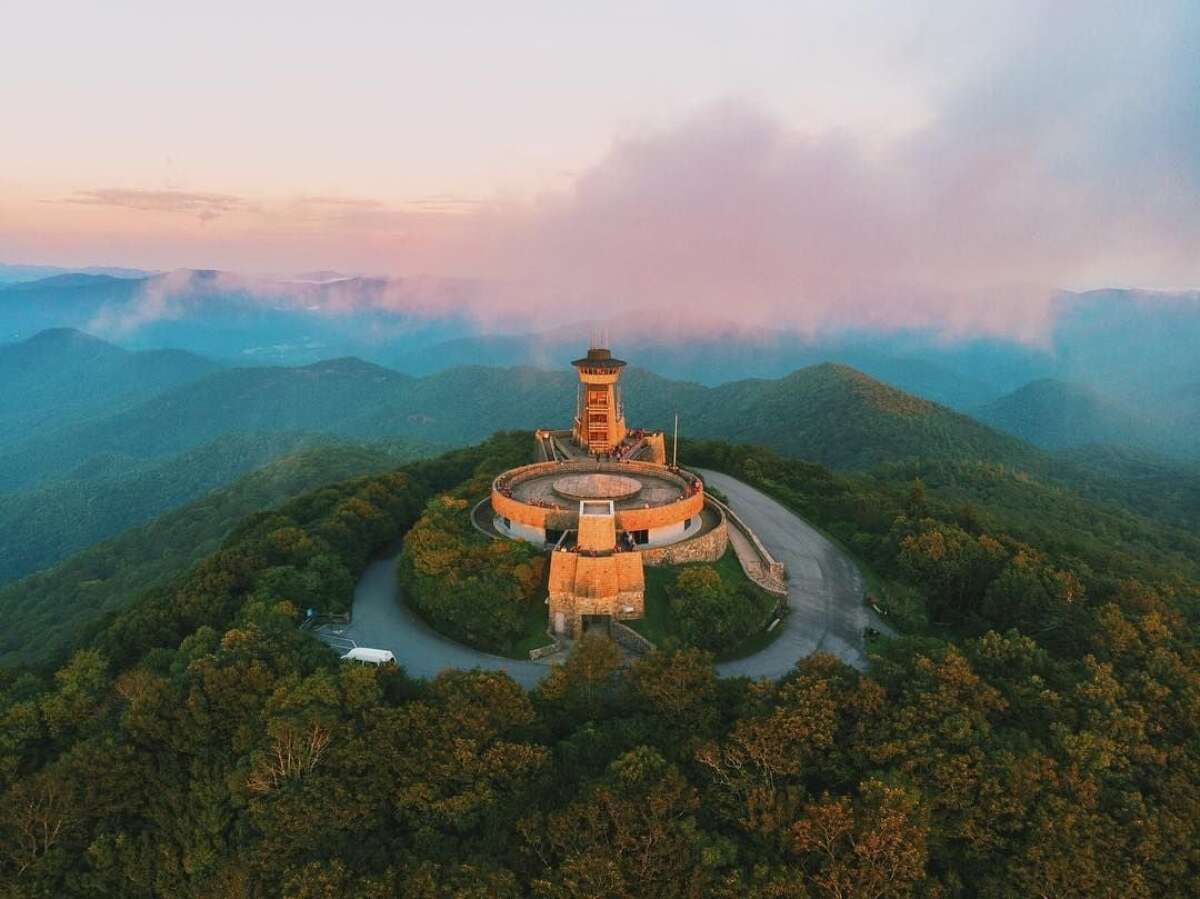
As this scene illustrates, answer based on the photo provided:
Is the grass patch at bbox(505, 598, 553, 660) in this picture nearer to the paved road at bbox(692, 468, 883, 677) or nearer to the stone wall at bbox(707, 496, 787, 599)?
the paved road at bbox(692, 468, 883, 677)

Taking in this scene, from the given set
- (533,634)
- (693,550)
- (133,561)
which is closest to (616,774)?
(533,634)

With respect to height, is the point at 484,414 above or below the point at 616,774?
below

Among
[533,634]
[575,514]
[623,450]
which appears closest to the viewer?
[533,634]

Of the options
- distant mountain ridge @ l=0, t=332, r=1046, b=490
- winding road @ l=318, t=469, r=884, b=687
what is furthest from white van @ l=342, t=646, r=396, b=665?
distant mountain ridge @ l=0, t=332, r=1046, b=490

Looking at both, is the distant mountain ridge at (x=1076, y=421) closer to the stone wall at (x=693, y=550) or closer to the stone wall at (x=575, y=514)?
the stone wall at (x=693, y=550)

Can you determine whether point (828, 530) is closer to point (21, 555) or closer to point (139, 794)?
point (139, 794)

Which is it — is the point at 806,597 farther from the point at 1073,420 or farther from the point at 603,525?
the point at 1073,420
